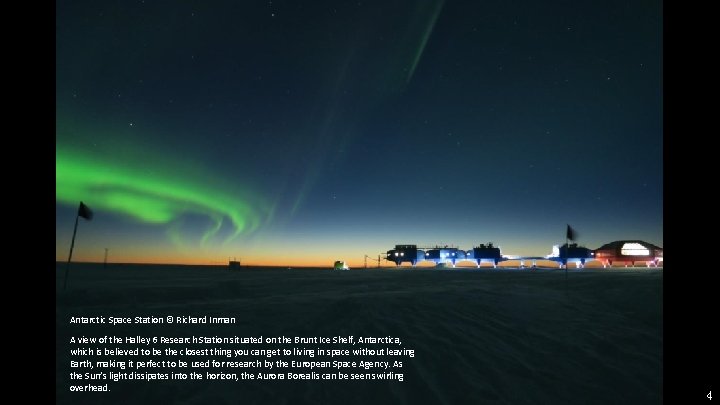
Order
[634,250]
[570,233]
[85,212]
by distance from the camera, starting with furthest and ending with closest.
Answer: [634,250] → [570,233] → [85,212]

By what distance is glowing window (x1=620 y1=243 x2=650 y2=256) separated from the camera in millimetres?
74875

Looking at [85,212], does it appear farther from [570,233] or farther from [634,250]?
[634,250]

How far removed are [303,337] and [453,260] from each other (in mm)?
99982

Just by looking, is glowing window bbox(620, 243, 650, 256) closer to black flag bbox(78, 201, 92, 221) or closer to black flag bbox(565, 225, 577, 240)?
black flag bbox(565, 225, 577, 240)

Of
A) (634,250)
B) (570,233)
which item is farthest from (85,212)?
(634,250)

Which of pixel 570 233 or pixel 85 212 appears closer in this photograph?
pixel 85 212

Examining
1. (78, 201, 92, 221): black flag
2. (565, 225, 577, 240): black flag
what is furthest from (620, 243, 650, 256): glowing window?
(78, 201, 92, 221): black flag

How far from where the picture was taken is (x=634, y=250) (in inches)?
2972

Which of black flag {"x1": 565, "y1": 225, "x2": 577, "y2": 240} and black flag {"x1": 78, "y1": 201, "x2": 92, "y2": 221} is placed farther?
black flag {"x1": 565, "y1": 225, "x2": 577, "y2": 240}

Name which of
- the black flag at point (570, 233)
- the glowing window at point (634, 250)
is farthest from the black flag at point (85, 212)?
the glowing window at point (634, 250)

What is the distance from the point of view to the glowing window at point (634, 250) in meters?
74.9

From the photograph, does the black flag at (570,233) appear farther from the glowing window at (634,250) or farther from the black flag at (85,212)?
the glowing window at (634,250)

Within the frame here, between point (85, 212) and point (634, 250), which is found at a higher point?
point (85, 212)
